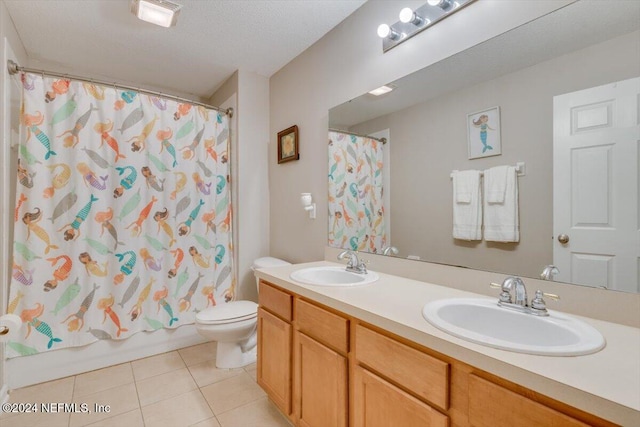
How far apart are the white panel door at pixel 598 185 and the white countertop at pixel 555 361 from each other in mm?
181

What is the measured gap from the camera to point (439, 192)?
1.47 metres

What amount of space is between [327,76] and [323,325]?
173 centimetres

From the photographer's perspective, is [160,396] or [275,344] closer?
[275,344]

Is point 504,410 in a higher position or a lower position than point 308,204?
lower

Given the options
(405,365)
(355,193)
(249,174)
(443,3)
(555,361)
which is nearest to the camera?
(555,361)

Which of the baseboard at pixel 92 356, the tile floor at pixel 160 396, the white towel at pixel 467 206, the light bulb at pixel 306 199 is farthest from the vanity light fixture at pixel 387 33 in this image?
the baseboard at pixel 92 356

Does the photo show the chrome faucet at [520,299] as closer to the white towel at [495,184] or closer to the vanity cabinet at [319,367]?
the white towel at [495,184]

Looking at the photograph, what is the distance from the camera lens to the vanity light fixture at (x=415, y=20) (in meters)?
1.39

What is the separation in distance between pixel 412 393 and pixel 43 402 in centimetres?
225

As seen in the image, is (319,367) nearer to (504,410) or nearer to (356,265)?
(356,265)

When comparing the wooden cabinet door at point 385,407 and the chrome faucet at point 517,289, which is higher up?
the chrome faucet at point 517,289

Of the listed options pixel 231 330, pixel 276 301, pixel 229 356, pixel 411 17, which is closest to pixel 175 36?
pixel 411 17

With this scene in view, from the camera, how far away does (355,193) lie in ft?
6.35

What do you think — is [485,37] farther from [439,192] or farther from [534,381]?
[534,381]
